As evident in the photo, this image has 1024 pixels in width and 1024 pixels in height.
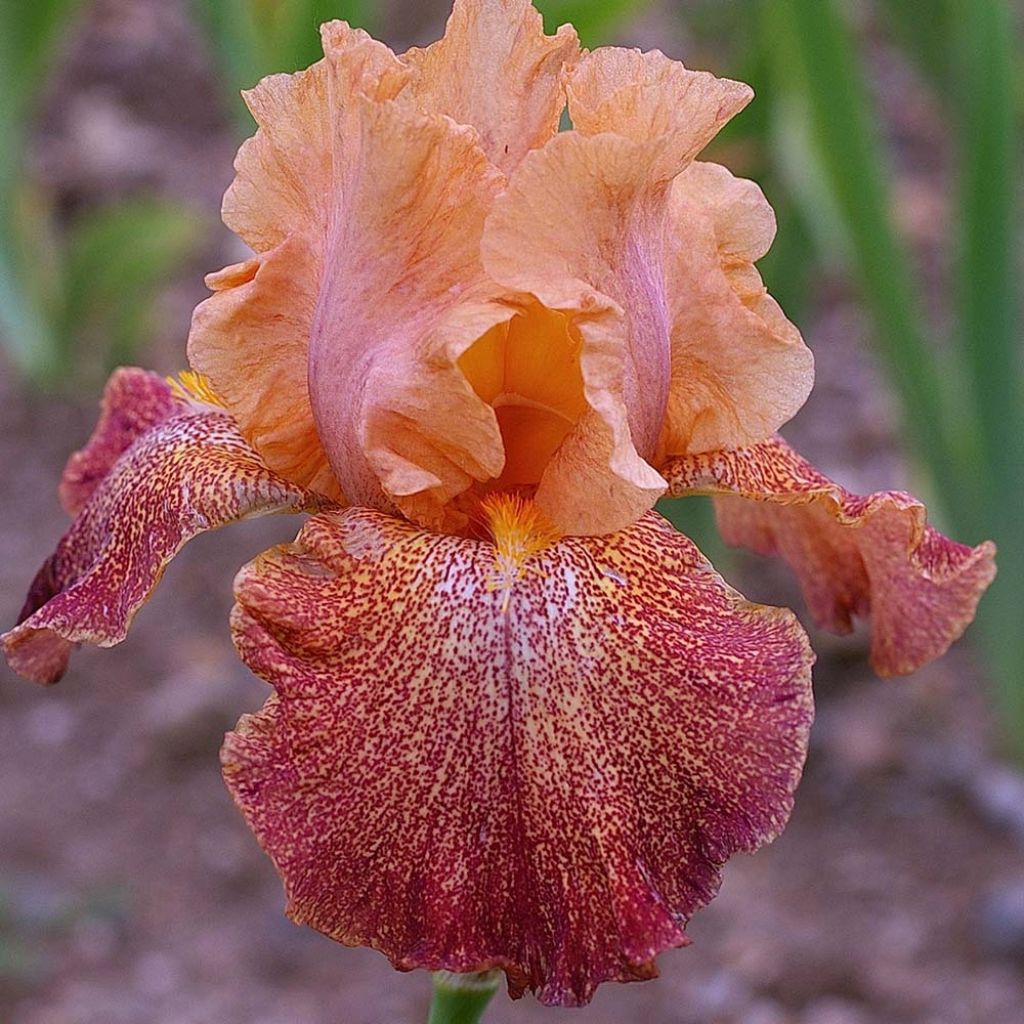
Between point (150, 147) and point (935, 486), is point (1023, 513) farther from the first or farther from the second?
point (150, 147)

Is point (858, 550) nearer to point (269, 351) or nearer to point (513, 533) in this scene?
point (513, 533)

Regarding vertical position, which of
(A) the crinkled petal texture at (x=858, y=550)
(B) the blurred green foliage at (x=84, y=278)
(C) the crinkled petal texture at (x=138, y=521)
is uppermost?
(C) the crinkled petal texture at (x=138, y=521)

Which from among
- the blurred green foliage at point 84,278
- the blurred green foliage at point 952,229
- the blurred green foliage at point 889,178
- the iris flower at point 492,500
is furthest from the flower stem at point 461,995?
the blurred green foliage at point 84,278

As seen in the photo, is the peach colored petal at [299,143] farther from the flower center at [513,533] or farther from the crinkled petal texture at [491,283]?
the flower center at [513,533]

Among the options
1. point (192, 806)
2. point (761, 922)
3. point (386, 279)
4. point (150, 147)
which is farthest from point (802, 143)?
point (150, 147)

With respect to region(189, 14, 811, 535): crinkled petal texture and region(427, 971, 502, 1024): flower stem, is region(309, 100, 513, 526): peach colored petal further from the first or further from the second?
region(427, 971, 502, 1024): flower stem

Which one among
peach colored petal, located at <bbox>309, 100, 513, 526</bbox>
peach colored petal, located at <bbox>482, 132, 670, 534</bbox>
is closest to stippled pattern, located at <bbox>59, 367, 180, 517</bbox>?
peach colored petal, located at <bbox>309, 100, 513, 526</bbox>
